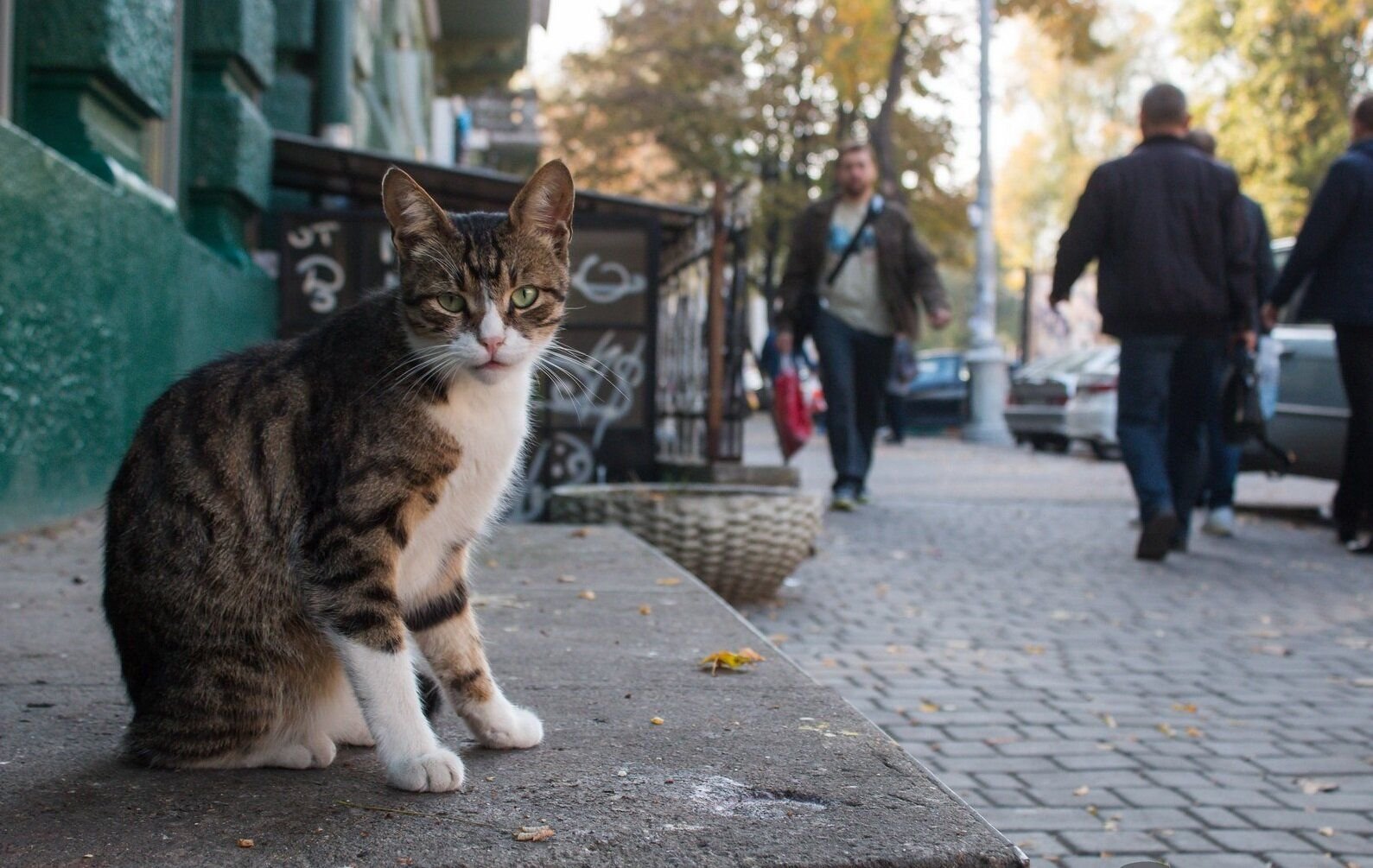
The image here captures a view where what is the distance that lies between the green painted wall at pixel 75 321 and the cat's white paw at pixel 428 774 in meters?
3.48

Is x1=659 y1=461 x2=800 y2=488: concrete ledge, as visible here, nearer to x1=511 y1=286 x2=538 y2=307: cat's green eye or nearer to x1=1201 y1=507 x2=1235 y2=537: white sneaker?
x1=1201 y1=507 x2=1235 y2=537: white sneaker

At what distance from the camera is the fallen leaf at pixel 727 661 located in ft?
11.3

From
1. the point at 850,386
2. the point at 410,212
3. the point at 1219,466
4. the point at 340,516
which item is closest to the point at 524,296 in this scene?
the point at 410,212

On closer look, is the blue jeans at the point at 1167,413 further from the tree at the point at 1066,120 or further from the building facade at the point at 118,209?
the tree at the point at 1066,120

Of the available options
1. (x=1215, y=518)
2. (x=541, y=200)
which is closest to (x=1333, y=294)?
(x=1215, y=518)

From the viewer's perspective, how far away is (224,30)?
8133 millimetres

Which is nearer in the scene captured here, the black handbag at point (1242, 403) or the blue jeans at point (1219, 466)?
the black handbag at point (1242, 403)

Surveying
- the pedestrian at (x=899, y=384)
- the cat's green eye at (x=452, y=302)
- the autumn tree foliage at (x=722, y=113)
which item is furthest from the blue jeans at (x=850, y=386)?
the autumn tree foliage at (x=722, y=113)

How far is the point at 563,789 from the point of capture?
7.90ft

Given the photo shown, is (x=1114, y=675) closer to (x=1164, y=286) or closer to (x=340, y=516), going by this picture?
(x=1164, y=286)

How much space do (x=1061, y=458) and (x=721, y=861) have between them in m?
18.3

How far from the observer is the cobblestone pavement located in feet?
11.4

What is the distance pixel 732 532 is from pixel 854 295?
4329mm

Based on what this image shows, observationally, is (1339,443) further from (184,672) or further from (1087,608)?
(184,672)
